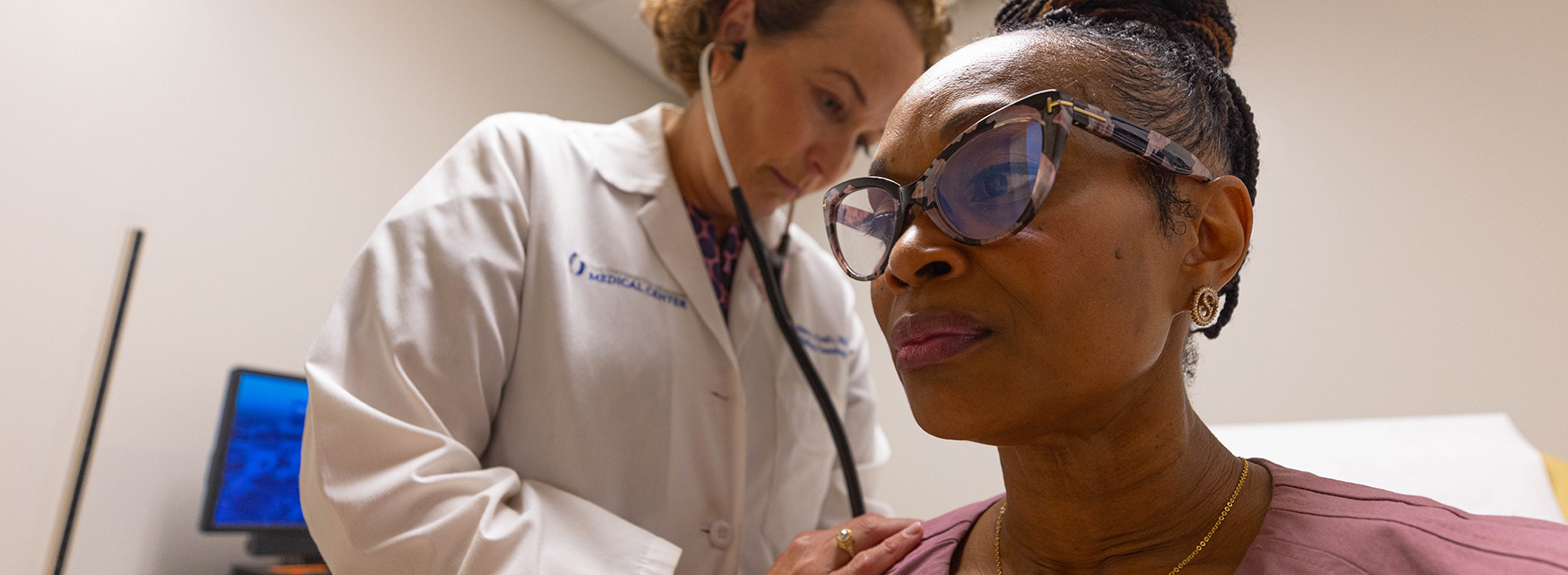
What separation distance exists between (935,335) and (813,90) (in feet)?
2.39

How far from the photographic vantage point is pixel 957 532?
0.95 metres

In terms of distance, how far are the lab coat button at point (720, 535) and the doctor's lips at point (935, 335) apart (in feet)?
1.92

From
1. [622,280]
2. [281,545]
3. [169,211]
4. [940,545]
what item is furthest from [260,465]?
[940,545]

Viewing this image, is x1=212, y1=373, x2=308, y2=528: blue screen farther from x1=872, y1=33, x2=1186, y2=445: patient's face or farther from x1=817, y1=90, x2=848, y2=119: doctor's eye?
x1=872, y1=33, x2=1186, y2=445: patient's face

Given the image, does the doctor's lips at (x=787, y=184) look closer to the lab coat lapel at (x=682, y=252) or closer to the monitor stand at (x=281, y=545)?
the lab coat lapel at (x=682, y=252)

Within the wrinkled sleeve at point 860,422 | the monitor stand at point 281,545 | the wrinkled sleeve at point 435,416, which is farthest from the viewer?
the monitor stand at point 281,545

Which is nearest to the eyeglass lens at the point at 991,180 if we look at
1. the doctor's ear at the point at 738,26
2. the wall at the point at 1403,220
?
the doctor's ear at the point at 738,26

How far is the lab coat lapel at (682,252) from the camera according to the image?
4.42ft

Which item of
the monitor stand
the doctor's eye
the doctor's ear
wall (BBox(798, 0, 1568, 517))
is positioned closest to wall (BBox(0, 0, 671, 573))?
the monitor stand

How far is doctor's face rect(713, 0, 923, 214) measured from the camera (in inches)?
52.7

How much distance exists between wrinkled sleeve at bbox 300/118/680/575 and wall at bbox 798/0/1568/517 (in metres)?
1.78

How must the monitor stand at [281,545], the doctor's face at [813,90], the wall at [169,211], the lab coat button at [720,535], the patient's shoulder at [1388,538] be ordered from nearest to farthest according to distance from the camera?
1. the patient's shoulder at [1388,538]
2. the lab coat button at [720,535]
3. the doctor's face at [813,90]
4. the wall at [169,211]
5. the monitor stand at [281,545]

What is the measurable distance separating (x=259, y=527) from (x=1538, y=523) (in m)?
2.47

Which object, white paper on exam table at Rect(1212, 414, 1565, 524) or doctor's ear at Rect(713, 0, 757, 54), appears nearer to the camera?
white paper on exam table at Rect(1212, 414, 1565, 524)
